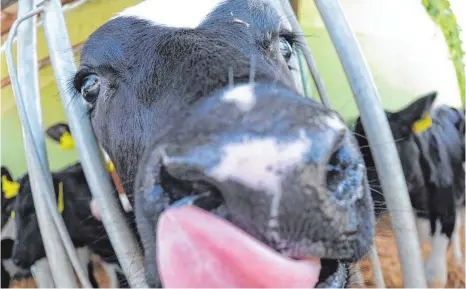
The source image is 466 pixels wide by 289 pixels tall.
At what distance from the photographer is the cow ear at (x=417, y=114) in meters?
2.22

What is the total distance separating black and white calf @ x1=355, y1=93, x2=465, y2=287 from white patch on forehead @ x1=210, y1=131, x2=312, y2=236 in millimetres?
1873

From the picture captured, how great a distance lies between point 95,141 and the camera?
4.56ft

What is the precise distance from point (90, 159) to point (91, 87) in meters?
0.20

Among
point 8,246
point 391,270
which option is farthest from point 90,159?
point 8,246

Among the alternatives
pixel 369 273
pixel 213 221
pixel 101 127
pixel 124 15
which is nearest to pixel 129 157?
pixel 101 127

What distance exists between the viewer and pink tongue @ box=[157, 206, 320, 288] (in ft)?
2.28

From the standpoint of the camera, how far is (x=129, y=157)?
1.20 metres

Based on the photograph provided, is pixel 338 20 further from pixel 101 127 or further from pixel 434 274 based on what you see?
pixel 434 274

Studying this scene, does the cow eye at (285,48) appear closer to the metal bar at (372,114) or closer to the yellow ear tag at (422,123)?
the metal bar at (372,114)

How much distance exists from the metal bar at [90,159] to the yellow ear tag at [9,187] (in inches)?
53.5

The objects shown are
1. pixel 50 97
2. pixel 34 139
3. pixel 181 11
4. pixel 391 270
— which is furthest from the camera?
pixel 50 97

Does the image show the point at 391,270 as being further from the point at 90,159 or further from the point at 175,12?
the point at 175,12

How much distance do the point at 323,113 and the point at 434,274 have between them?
7.01ft

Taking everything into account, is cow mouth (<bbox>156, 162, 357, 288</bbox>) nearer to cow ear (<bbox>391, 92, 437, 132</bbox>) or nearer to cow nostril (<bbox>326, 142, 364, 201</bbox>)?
cow nostril (<bbox>326, 142, 364, 201</bbox>)
